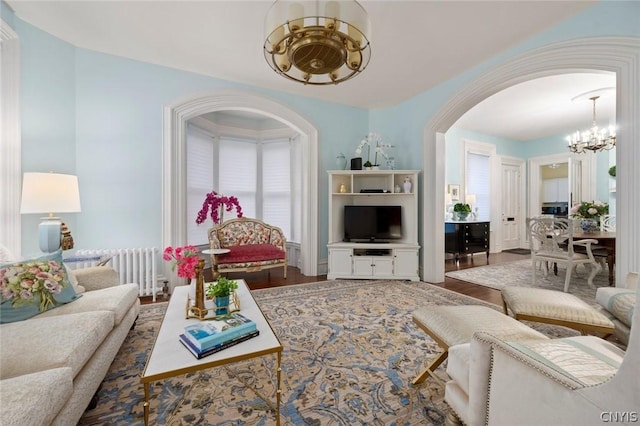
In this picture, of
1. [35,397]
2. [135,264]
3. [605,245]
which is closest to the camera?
[35,397]

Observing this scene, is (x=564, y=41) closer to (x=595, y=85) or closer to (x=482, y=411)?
(x=595, y=85)

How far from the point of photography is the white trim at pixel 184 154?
349cm

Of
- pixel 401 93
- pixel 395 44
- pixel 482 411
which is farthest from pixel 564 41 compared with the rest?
pixel 482 411

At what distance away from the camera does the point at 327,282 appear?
3.98 m

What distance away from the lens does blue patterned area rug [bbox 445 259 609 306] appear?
3.79 m

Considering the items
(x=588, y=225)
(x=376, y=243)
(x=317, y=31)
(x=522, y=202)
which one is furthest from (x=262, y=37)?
(x=522, y=202)

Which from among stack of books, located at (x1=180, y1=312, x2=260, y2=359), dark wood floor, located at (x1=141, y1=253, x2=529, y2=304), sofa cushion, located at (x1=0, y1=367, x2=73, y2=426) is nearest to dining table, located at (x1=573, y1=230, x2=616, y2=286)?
dark wood floor, located at (x1=141, y1=253, x2=529, y2=304)

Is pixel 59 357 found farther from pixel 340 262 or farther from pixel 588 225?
pixel 588 225

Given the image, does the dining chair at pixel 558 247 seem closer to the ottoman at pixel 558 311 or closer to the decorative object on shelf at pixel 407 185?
the decorative object on shelf at pixel 407 185

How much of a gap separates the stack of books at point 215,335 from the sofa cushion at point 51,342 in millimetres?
494

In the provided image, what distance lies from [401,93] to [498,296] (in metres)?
3.28

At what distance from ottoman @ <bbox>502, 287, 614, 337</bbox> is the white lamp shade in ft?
12.6

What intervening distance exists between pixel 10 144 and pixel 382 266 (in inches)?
177

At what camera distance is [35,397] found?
96cm
